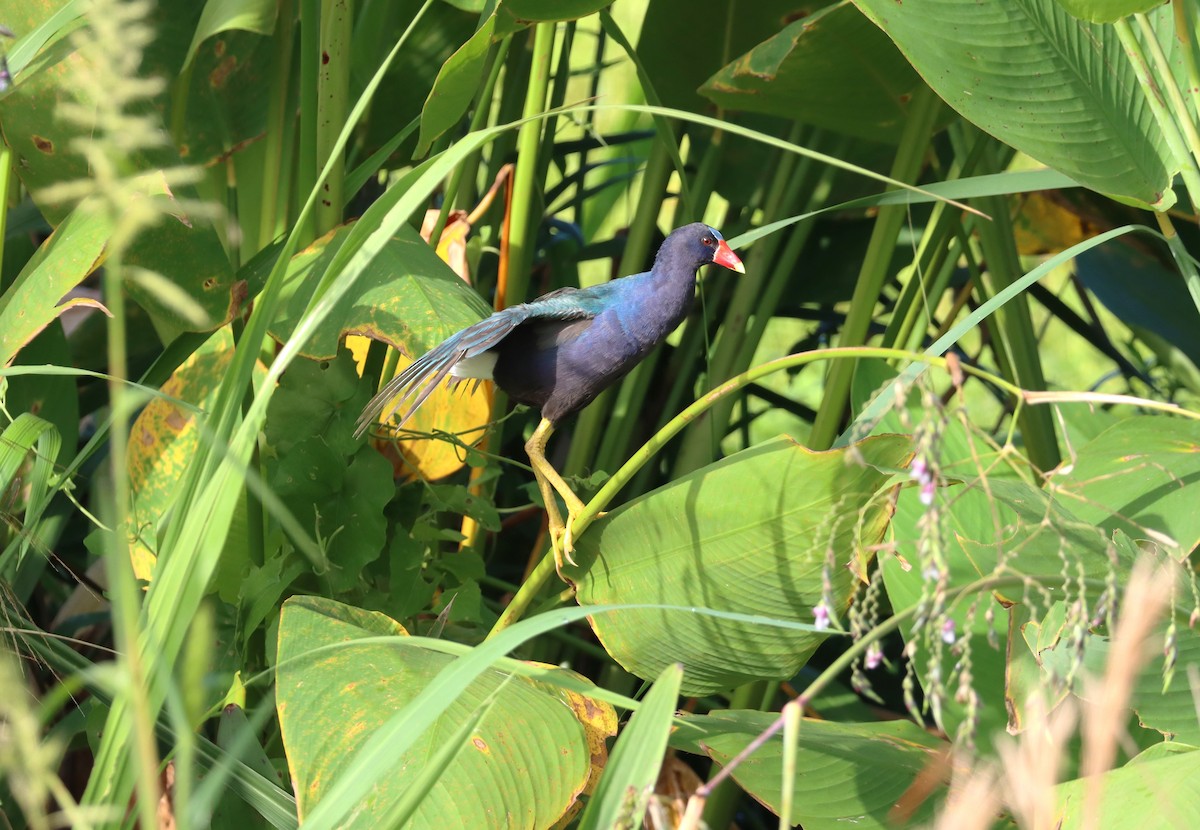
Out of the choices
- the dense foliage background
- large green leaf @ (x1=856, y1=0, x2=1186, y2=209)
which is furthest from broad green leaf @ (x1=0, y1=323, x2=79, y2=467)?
large green leaf @ (x1=856, y1=0, x2=1186, y2=209)

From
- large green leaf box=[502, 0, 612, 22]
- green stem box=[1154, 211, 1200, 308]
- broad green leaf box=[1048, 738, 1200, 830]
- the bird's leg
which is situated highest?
large green leaf box=[502, 0, 612, 22]

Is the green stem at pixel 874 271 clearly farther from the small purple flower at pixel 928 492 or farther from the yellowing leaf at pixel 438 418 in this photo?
the small purple flower at pixel 928 492

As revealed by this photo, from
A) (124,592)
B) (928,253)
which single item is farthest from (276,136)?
(124,592)

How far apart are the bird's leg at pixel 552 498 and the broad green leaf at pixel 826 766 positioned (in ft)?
0.54

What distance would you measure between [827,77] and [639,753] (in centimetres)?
86

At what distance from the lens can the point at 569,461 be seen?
1355 millimetres

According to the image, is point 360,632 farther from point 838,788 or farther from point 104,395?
point 104,395

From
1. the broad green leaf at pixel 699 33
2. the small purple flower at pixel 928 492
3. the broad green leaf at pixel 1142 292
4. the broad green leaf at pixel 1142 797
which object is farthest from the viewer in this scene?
the broad green leaf at pixel 1142 292

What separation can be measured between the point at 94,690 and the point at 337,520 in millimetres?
269

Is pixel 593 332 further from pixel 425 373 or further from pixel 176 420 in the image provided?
pixel 176 420

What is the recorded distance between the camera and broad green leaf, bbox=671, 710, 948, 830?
80cm

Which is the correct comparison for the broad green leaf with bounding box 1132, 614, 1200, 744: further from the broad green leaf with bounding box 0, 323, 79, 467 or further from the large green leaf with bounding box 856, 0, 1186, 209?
the broad green leaf with bounding box 0, 323, 79, 467

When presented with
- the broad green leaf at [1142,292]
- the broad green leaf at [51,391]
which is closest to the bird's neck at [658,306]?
the broad green leaf at [51,391]

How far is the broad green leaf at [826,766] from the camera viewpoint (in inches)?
31.4
